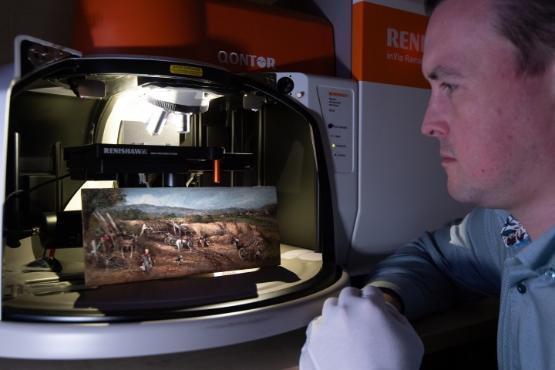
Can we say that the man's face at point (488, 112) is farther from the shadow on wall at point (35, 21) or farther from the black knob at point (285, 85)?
the shadow on wall at point (35, 21)

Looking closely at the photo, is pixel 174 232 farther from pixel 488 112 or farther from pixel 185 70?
pixel 488 112

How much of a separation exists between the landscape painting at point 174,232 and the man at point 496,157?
0.22m

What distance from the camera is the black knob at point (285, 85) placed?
0.92 m

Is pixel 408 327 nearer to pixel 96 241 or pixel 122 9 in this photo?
pixel 96 241

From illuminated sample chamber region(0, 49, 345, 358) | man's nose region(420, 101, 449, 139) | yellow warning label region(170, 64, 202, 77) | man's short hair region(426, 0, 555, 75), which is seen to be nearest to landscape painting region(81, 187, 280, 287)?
illuminated sample chamber region(0, 49, 345, 358)

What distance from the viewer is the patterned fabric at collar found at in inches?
29.2

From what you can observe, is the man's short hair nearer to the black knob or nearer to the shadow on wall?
the black knob

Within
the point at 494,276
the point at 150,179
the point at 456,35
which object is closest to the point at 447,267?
the point at 494,276

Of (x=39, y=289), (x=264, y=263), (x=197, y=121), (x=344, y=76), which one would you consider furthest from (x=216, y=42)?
(x=39, y=289)

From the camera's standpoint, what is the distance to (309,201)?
0.98 metres

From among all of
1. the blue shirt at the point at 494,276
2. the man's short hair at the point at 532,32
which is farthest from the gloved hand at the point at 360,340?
the man's short hair at the point at 532,32

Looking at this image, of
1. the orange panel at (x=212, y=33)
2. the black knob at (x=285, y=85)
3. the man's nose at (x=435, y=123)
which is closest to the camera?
the man's nose at (x=435, y=123)

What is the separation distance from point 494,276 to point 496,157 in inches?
14.0

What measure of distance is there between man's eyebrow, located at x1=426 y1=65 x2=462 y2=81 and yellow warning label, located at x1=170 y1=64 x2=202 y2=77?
349 mm
